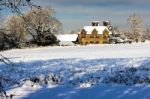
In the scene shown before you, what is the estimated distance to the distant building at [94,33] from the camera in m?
134

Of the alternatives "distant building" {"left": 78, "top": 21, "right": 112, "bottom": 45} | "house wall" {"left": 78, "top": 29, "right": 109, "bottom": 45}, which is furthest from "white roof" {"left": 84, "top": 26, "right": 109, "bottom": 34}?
"house wall" {"left": 78, "top": 29, "right": 109, "bottom": 45}

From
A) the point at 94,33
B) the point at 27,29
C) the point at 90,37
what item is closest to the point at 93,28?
the point at 94,33

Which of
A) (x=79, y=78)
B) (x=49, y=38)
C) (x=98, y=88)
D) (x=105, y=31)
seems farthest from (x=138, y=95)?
(x=105, y=31)

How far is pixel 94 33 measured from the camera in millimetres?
136125

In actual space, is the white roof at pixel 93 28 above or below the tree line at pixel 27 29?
below

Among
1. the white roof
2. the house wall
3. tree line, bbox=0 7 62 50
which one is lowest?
the house wall

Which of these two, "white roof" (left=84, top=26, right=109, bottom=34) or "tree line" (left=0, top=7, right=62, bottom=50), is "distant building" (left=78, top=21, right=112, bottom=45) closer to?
"white roof" (left=84, top=26, right=109, bottom=34)

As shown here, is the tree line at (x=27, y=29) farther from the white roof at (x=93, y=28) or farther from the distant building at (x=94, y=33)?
the white roof at (x=93, y=28)

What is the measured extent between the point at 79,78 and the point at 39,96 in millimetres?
9383

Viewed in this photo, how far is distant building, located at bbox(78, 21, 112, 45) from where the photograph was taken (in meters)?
134

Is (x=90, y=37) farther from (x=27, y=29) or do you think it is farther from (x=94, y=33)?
(x=27, y=29)

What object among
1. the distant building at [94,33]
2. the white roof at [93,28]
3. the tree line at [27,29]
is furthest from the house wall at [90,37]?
the tree line at [27,29]

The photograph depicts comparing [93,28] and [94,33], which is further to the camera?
[93,28]

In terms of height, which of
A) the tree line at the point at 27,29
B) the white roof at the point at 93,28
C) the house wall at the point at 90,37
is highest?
the tree line at the point at 27,29
